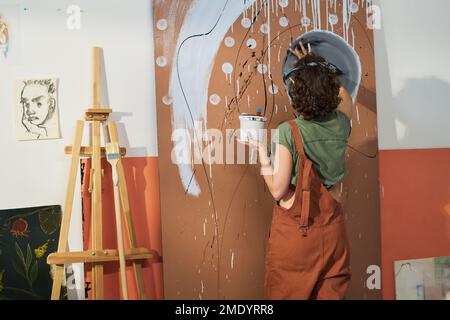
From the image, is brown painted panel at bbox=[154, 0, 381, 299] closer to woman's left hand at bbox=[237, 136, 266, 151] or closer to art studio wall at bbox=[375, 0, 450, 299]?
woman's left hand at bbox=[237, 136, 266, 151]

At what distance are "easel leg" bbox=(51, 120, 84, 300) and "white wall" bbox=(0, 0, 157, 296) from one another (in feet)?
0.40

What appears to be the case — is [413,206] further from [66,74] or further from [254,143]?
[66,74]

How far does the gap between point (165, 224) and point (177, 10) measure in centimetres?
96

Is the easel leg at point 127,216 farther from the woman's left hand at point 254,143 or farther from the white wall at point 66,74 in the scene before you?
the woman's left hand at point 254,143

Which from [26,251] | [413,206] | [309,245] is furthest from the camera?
[413,206]

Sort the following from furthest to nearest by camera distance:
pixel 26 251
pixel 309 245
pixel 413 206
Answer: pixel 413 206, pixel 26 251, pixel 309 245

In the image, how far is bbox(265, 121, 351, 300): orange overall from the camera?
202cm

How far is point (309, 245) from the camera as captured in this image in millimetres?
2018

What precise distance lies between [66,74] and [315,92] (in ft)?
3.56

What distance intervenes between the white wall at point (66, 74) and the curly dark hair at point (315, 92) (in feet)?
2.17

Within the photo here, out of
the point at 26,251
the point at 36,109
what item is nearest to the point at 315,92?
the point at 36,109

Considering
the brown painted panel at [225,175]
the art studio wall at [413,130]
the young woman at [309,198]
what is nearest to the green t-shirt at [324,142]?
the young woman at [309,198]

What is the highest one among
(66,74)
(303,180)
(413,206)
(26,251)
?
(66,74)

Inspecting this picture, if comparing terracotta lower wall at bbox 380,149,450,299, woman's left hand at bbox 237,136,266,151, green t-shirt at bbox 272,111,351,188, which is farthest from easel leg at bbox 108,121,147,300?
terracotta lower wall at bbox 380,149,450,299
